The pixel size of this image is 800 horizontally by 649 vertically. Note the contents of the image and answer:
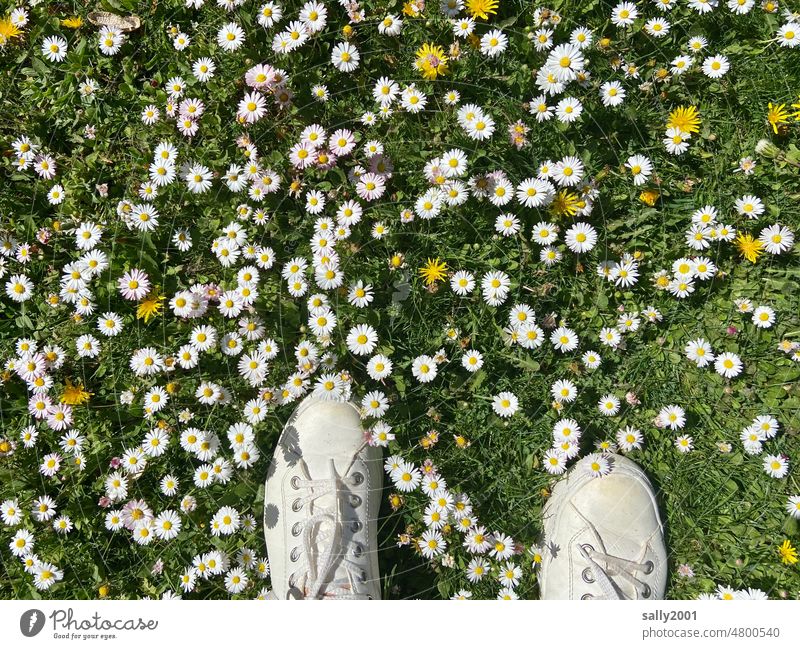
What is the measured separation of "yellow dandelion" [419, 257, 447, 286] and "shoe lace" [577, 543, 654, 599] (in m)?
1.25

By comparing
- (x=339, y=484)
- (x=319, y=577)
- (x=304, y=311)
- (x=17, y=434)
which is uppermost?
(x=304, y=311)

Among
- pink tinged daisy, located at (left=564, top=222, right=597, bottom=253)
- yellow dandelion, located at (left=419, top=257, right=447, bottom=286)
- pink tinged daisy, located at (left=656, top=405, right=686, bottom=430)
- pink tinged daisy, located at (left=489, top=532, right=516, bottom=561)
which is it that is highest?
pink tinged daisy, located at (left=564, top=222, right=597, bottom=253)

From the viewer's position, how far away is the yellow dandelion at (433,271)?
2484mm

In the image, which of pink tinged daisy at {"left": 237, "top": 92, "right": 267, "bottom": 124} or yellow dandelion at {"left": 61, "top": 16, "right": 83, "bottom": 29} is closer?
pink tinged daisy at {"left": 237, "top": 92, "right": 267, "bottom": 124}

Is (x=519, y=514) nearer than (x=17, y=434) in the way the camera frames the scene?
Yes

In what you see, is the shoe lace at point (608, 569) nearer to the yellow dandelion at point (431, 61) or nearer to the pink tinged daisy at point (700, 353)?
the pink tinged daisy at point (700, 353)

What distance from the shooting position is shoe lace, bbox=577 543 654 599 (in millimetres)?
2434

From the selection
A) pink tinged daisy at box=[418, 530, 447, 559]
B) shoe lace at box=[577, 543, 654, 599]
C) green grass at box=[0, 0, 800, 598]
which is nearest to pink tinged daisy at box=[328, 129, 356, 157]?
green grass at box=[0, 0, 800, 598]

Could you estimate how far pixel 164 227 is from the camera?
2666mm

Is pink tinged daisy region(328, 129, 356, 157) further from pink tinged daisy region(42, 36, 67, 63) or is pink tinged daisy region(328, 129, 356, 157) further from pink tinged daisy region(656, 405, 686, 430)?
pink tinged daisy region(656, 405, 686, 430)
